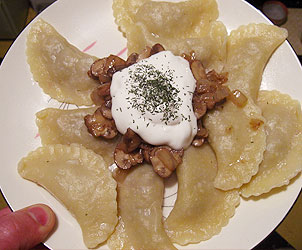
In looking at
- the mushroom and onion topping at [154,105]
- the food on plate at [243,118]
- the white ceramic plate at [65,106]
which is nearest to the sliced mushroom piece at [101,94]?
the mushroom and onion topping at [154,105]

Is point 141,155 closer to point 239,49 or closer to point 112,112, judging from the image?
point 112,112

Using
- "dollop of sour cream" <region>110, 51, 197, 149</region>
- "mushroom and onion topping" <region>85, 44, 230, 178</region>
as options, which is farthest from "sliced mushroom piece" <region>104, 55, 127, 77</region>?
"dollop of sour cream" <region>110, 51, 197, 149</region>

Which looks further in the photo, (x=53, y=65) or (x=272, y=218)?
(x=53, y=65)

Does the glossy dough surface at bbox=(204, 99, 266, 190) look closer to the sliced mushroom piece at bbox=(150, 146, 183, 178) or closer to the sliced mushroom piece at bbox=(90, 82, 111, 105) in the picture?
the sliced mushroom piece at bbox=(150, 146, 183, 178)

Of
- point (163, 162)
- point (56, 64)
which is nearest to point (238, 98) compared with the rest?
point (163, 162)

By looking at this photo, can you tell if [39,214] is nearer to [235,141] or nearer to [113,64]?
[113,64]

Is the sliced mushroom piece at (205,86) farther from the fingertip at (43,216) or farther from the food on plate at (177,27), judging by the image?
the fingertip at (43,216)

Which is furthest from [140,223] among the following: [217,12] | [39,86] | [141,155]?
[217,12]
